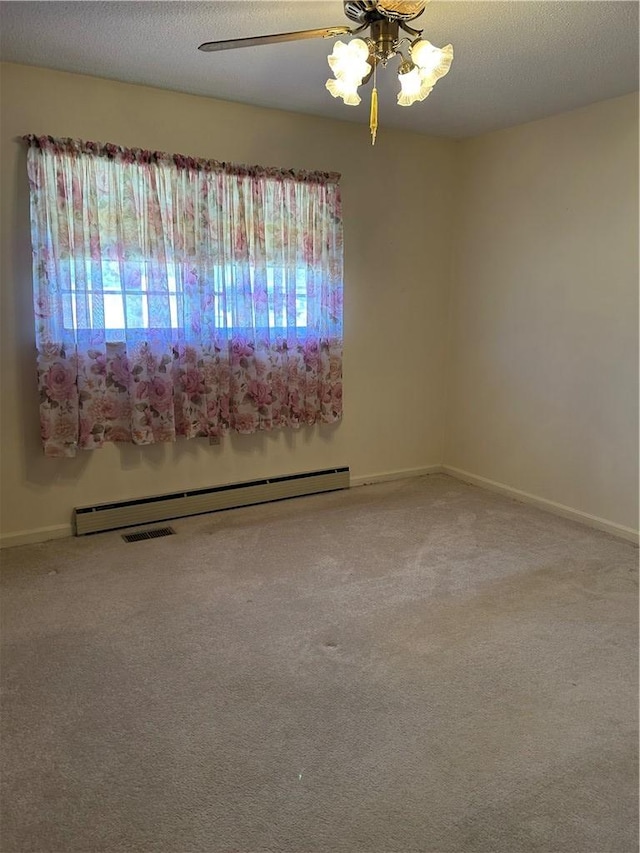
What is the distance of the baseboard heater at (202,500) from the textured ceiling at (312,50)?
2.31 m

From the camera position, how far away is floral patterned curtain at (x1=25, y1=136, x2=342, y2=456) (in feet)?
10.6

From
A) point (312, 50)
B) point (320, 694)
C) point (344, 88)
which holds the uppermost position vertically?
point (312, 50)

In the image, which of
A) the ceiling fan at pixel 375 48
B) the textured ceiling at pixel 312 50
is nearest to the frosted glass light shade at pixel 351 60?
the ceiling fan at pixel 375 48

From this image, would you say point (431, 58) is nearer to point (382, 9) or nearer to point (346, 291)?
point (382, 9)

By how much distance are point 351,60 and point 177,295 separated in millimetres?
1887

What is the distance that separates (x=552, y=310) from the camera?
390 cm

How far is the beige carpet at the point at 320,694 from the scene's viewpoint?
1644mm

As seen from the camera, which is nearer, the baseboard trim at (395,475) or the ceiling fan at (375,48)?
the ceiling fan at (375,48)

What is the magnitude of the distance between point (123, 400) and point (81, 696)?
5.89 feet

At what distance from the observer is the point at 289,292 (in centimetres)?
392

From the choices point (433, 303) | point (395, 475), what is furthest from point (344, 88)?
point (395, 475)

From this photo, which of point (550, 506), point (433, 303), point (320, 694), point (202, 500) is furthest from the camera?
point (433, 303)

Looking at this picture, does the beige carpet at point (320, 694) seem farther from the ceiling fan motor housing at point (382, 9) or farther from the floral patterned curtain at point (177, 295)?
the ceiling fan motor housing at point (382, 9)

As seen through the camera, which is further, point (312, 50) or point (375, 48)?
point (312, 50)
